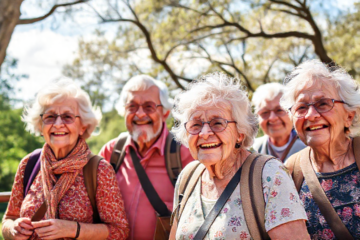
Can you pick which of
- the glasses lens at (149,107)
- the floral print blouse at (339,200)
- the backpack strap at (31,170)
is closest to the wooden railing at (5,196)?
the backpack strap at (31,170)

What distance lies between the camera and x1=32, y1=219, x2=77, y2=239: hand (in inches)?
120

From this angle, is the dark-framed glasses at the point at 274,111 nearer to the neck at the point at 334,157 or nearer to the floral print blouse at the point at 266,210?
the neck at the point at 334,157

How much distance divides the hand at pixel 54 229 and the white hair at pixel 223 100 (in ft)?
4.21

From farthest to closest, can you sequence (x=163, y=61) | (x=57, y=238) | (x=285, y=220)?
(x=163, y=61), (x=57, y=238), (x=285, y=220)

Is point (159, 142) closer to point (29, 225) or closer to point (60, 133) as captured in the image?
point (60, 133)

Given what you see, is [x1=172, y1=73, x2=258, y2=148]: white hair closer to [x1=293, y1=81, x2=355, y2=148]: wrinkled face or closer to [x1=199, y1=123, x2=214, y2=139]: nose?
[x1=199, y1=123, x2=214, y2=139]: nose

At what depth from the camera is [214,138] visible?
2566mm

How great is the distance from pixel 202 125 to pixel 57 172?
152cm

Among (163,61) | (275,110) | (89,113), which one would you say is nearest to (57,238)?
(89,113)

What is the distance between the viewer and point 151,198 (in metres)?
3.63

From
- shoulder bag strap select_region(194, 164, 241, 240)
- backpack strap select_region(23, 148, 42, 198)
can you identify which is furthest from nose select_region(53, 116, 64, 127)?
shoulder bag strap select_region(194, 164, 241, 240)

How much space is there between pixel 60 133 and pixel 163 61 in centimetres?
1020

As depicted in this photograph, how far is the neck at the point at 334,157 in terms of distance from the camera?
2.77m

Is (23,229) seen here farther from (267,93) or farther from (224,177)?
(267,93)
